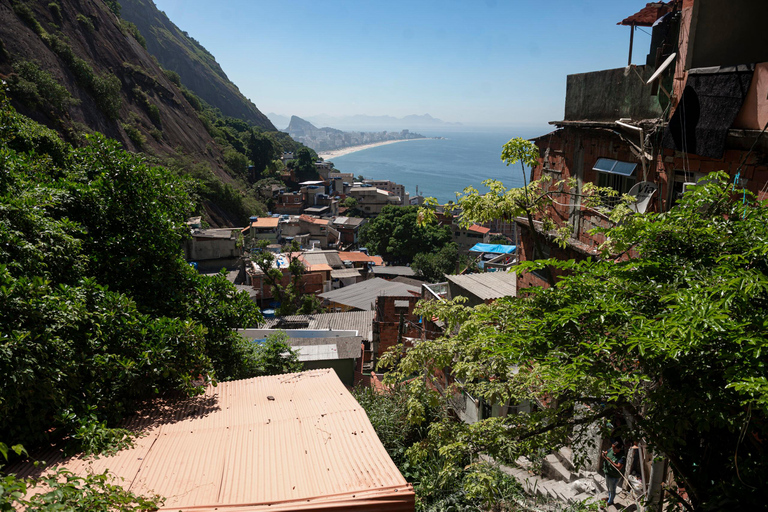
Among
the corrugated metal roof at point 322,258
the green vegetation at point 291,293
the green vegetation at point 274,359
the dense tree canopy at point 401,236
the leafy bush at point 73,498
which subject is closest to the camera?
the leafy bush at point 73,498

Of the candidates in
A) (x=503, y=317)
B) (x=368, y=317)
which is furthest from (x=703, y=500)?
(x=368, y=317)

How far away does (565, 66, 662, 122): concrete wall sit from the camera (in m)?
6.66

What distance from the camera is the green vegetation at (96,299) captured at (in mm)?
4168

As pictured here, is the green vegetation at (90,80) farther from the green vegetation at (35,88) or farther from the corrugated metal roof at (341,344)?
the corrugated metal roof at (341,344)

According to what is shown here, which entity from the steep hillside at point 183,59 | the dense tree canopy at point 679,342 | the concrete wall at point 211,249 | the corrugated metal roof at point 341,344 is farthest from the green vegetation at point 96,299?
the steep hillside at point 183,59

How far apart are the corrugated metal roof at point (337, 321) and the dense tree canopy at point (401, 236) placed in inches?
894

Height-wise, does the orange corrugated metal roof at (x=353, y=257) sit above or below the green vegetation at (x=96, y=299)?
below

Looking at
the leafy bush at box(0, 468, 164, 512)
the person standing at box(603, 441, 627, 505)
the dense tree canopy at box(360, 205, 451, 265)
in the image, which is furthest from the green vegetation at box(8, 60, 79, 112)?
the person standing at box(603, 441, 627, 505)

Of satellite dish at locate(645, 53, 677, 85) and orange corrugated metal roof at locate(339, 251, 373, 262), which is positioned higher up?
satellite dish at locate(645, 53, 677, 85)

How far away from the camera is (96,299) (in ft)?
16.6

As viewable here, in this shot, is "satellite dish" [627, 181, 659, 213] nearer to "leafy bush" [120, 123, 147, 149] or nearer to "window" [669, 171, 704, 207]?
"window" [669, 171, 704, 207]

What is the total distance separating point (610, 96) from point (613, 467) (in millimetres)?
5428

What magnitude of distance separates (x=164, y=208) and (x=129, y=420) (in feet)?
9.88

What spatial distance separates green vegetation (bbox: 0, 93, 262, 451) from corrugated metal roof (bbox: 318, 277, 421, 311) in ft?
46.7
